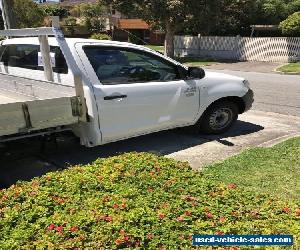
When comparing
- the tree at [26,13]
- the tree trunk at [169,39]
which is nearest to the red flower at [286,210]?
the tree trunk at [169,39]

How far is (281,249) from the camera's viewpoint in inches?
98.0

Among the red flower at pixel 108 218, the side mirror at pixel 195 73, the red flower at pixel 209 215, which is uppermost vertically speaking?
the side mirror at pixel 195 73

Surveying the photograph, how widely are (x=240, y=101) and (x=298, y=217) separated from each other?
4.72 m

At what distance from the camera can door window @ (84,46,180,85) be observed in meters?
5.62

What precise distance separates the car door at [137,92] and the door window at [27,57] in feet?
1.43

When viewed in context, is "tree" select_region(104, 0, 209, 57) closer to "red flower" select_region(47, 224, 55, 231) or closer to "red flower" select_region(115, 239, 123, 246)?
"red flower" select_region(47, 224, 55, 231)

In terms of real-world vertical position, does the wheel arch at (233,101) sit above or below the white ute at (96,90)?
below

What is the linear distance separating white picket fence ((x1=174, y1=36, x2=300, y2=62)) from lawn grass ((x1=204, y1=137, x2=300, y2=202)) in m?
18.8

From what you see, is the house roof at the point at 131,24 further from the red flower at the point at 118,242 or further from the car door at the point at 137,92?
the red flower at the point at 118,242

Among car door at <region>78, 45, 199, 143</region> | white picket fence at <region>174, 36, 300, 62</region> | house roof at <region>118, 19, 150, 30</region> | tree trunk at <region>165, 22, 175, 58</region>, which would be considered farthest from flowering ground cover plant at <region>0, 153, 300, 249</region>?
house roof at <region>118, 19, 150, 30</region>

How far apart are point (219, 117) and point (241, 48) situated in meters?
20.4

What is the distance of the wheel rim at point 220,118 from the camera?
7205mm

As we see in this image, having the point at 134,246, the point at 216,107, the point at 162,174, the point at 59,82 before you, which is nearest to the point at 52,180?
the point at 162,174

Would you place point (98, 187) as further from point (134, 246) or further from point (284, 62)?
point (284, 62)
